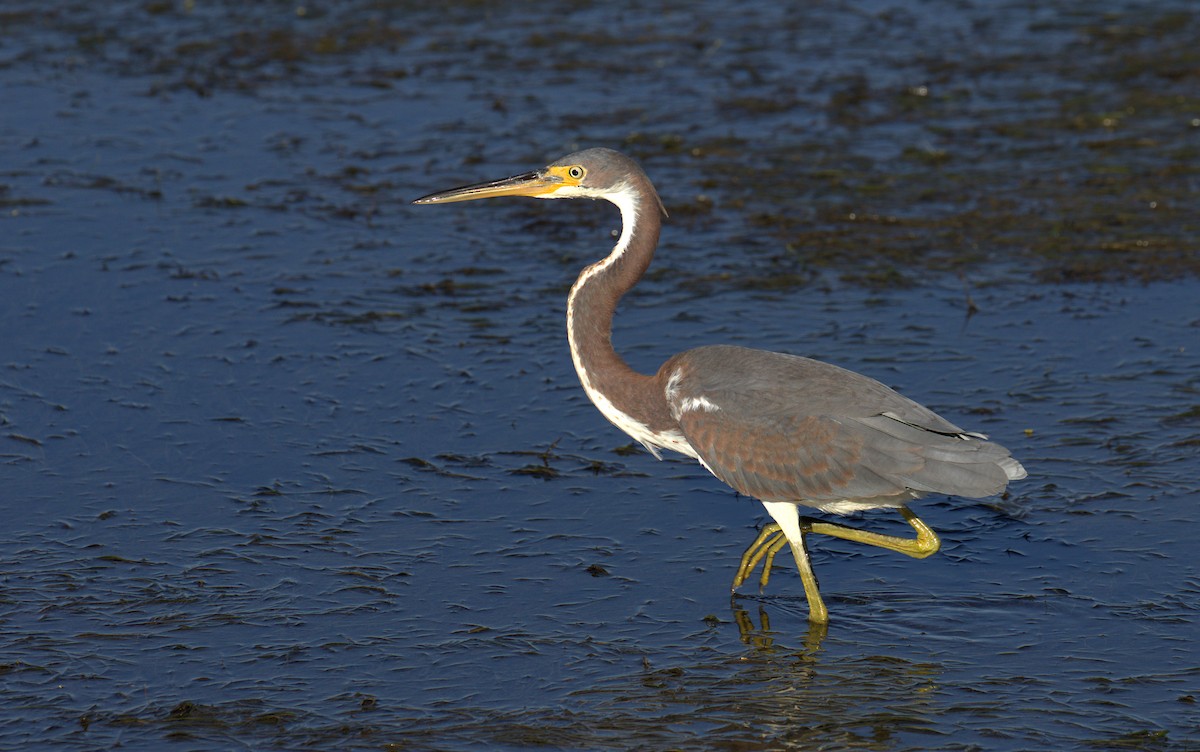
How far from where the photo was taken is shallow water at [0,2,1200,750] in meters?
6.33

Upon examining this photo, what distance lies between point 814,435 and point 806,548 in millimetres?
631

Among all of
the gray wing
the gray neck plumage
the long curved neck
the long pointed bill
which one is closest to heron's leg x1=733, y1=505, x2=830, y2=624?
the gray wing

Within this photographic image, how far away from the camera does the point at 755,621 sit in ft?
22.9

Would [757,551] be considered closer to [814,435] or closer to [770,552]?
[770,552]

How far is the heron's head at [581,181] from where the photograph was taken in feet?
23.8

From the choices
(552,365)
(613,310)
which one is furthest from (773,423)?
(552,365)

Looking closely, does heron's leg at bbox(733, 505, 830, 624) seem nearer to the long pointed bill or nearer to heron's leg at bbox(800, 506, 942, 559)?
heron's leg at bbox(800, 506, 942, 559)

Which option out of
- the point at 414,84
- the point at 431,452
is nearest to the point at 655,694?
the point at 431,452

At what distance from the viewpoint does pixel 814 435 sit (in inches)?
270

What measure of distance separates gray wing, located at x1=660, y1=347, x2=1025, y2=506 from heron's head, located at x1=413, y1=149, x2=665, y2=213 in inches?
33.1

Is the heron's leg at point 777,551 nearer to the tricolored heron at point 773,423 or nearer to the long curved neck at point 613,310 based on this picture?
the tricolored heron at point 773,423

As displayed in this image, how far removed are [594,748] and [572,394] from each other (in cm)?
358

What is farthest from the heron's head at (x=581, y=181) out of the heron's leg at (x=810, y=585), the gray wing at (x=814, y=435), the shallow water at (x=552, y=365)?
the heron's leg at (x=810, y=585)

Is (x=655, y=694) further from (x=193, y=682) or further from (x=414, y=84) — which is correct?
(x=414, y=84)
